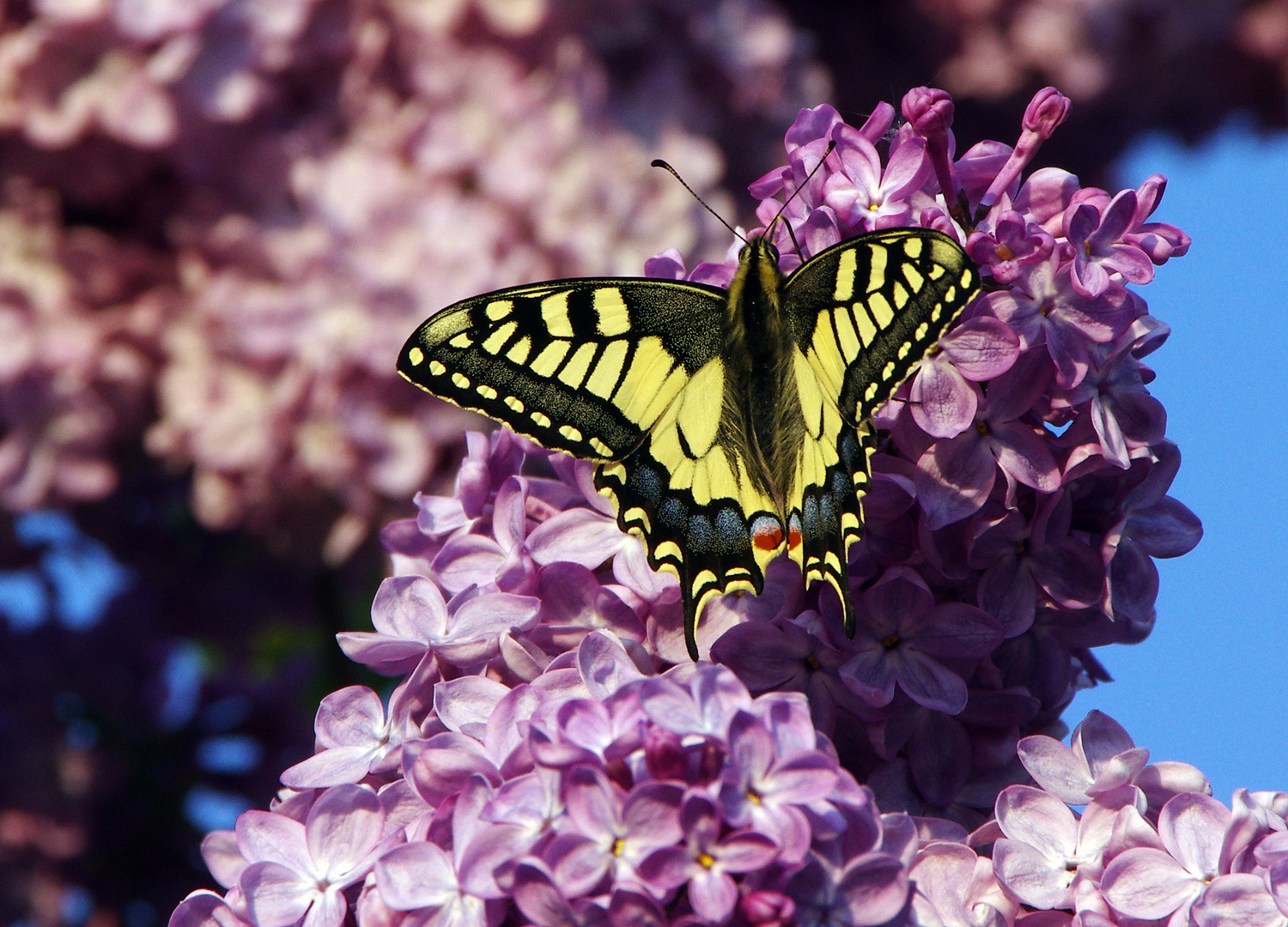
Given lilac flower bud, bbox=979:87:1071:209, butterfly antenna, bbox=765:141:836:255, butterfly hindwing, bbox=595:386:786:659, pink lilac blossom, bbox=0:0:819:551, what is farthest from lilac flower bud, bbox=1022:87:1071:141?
pink lilac blossom, bbox=0:0:819:551

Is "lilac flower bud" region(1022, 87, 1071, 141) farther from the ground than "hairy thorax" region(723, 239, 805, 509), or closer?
farther from the ground

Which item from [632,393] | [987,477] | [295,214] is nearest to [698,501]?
[632,393]

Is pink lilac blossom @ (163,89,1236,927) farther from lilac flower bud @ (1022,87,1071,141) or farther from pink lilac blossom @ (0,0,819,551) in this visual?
pink lilac blossom @ (0,0,819,551)

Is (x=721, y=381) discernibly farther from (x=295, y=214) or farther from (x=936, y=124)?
(x=295, y=214)

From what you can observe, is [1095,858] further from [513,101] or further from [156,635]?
[156,635]

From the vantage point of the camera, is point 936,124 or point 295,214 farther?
point 295,214

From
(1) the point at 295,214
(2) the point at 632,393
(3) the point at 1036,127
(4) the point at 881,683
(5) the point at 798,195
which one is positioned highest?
(1) the point at 295,214

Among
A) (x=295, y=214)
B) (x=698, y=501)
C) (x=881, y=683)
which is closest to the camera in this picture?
(x=881, y=683)
